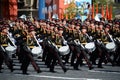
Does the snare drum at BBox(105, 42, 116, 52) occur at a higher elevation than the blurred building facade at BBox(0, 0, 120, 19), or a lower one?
higher

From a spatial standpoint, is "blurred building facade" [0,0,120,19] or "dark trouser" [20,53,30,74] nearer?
"dark trouser" [20,53,30,74]

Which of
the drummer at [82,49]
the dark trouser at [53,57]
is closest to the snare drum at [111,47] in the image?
the drummer at [82,49]

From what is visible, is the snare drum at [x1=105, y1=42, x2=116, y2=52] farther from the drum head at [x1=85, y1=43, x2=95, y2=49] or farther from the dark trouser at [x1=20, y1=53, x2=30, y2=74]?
the dark trouser at [x1=20, y1=53, x2=30, y2=74]

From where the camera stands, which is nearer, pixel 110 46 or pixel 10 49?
pixel 10 49

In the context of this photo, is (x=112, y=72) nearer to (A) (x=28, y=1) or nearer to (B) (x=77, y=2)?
(B) (x=77, y=2)

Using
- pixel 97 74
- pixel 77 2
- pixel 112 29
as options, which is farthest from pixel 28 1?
pixel 97 74

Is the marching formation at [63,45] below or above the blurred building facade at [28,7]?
above

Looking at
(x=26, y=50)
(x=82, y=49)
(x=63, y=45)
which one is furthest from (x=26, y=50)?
(x=82, y=49)

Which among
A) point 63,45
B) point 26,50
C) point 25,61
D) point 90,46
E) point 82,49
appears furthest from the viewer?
point 90,46

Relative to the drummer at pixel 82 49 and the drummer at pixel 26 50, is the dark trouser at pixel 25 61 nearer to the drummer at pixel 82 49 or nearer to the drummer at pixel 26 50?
the drummer at pixel 26 50

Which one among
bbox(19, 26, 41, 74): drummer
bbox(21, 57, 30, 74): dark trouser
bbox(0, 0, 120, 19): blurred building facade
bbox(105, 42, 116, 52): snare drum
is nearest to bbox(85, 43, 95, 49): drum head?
bbox(105, 42, 116, 52): snare drum

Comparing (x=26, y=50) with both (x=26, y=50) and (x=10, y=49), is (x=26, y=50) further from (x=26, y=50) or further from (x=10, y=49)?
(x=10, y=49)

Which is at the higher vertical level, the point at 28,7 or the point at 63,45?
the point at 63,45

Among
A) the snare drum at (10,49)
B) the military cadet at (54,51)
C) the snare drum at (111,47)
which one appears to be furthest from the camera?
the snare drum at (111,47)
